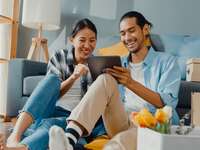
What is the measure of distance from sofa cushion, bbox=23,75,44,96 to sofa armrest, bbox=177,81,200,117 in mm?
765

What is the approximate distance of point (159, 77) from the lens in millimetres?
1536

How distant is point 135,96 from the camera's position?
153cm

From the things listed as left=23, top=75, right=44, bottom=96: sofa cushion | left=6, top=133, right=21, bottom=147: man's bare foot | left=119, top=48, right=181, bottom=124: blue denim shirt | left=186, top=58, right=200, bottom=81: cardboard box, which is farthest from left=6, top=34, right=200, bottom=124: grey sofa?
left=6, top=133, right=21, bottom=147: man's bare foot

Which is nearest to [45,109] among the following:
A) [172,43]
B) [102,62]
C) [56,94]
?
[56,94]

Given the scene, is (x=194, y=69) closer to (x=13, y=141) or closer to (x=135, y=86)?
(x=135, y=86)

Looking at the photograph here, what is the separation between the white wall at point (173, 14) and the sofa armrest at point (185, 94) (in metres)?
1.08

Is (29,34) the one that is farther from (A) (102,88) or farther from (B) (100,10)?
(A) (102,88)

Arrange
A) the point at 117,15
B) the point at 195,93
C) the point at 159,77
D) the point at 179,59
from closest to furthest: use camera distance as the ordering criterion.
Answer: the point at 159,77
the point at 195,93
the point at 179,59
the point at 117,15

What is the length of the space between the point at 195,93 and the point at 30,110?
2.55 feet

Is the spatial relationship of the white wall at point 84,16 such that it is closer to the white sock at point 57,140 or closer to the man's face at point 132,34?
the man's face at point 132,34

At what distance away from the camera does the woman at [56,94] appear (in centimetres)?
131

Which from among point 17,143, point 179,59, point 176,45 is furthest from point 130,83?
point 176,45

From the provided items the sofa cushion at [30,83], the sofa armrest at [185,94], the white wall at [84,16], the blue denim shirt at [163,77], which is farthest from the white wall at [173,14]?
the blue denim shirt at [163,77]

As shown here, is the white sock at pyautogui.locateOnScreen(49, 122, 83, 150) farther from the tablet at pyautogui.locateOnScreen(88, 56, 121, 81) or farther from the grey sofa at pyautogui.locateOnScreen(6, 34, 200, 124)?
the grey sofa at pyautogui.locateOnScreen(6, 34, 200, 124)
